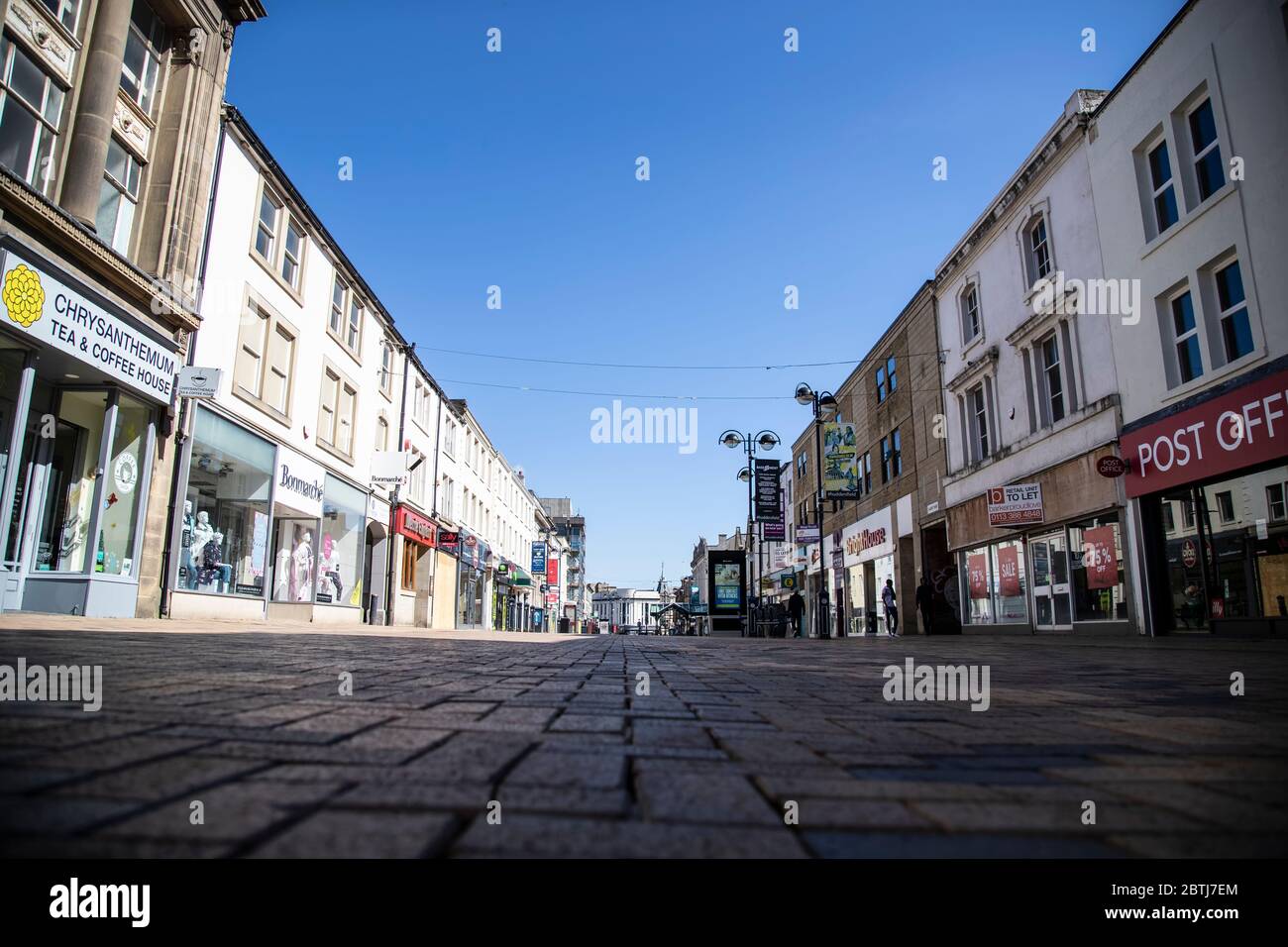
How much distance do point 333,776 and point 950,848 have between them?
1271mm

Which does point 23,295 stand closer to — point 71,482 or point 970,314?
point 71,482

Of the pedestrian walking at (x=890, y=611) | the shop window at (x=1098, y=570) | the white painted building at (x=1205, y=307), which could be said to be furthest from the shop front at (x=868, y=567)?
the white painted building at (x=1205, y=307)

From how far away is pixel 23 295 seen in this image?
8984mm

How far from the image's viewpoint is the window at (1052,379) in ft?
54.7

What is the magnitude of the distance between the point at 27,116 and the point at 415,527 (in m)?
16.9

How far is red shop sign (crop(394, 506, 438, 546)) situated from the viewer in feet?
77.5

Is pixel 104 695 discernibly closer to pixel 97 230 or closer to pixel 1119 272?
pixel 97 230

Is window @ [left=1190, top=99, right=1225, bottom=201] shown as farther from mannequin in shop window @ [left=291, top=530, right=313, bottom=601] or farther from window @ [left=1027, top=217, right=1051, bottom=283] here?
mannequin in shop window @ [left=291, top=530, right=313, bottom=601]

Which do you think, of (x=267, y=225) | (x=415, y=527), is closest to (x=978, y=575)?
(x=415, y=527)

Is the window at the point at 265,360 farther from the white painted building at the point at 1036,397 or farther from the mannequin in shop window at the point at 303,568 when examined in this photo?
the white painted building at the point at 1036,397

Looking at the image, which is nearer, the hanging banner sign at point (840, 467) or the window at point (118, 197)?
the window at point (118, 197)

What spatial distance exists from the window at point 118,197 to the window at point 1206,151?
17303 mm

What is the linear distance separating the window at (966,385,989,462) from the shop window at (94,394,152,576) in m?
19.3

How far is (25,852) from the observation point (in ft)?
3.59
